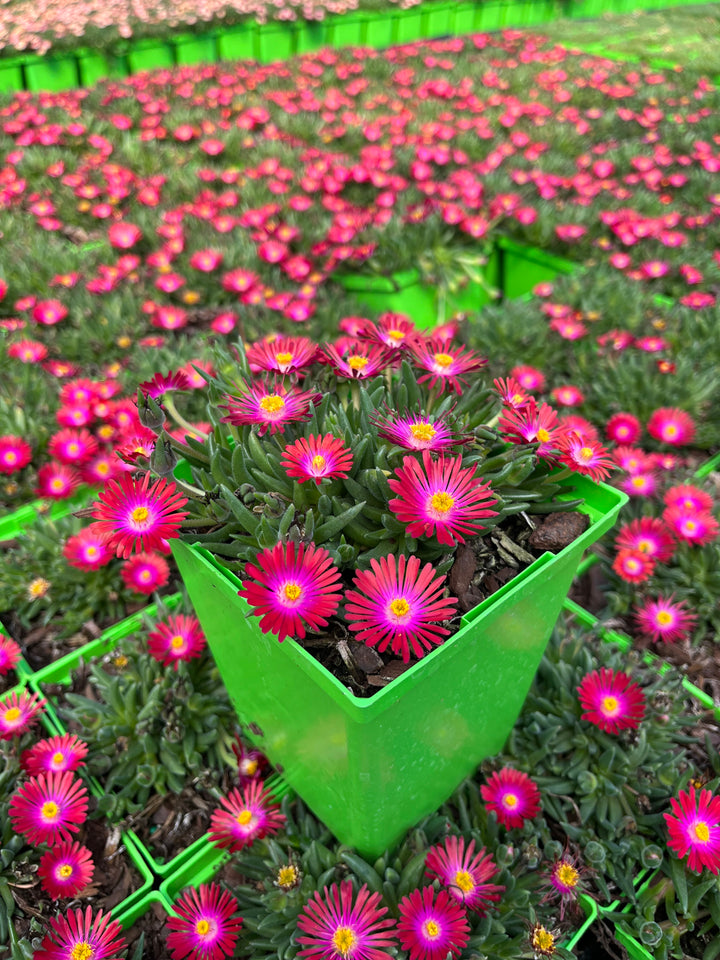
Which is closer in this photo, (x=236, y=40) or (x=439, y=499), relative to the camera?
(x=439, y=499)

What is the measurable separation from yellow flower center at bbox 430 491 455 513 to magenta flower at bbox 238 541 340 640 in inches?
6.2

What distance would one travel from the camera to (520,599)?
84cm

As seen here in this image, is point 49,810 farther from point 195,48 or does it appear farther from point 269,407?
point 195,48

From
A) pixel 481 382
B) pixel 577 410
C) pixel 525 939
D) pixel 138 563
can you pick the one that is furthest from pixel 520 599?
pixel 577 410

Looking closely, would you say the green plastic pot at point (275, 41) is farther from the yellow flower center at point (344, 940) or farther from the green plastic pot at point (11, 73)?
the yellow flower center at point (344, 940)

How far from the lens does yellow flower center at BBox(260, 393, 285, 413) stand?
91 centimetres

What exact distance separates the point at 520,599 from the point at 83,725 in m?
1.01

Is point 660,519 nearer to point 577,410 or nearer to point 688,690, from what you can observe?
point 688,690

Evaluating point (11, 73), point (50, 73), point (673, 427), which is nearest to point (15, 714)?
point (673, 427)

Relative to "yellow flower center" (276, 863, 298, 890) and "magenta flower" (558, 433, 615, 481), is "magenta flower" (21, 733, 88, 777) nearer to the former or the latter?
"yellow flower center" (276, 863, 298, 890)

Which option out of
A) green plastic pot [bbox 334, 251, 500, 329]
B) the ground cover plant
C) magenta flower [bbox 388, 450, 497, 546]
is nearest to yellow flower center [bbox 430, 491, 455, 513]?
magenta flower [bbox 388, 450, 497, 546]

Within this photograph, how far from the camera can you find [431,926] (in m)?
0.91

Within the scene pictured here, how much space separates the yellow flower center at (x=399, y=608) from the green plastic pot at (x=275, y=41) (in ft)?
25.6

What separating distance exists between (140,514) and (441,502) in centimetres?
40
